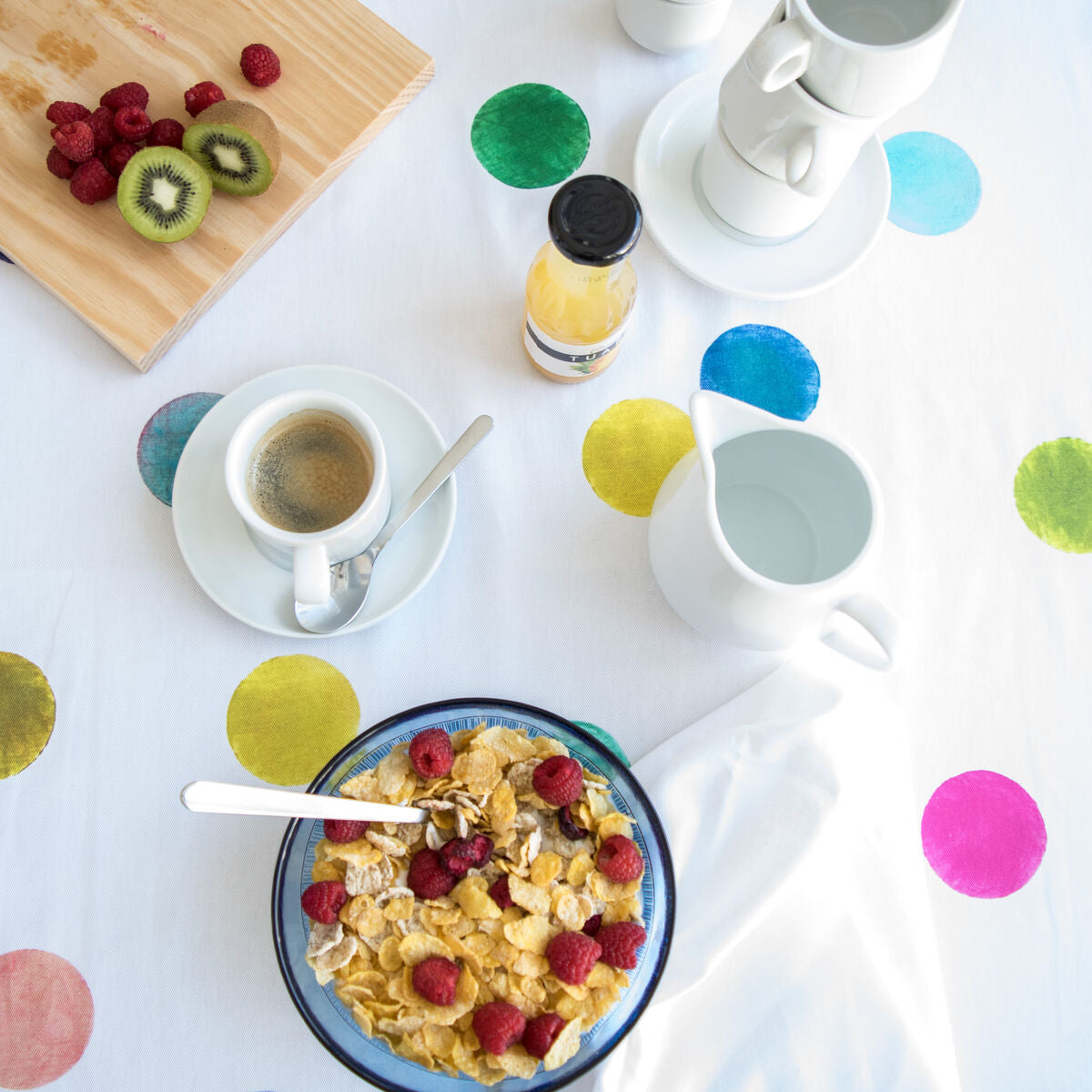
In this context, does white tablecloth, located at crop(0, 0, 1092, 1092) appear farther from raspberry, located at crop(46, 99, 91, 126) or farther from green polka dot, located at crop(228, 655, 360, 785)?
raspberry, located at crop(46, 99, 91, 126)

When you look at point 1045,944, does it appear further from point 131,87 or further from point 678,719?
point 131,87

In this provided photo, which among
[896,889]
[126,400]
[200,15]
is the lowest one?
[126,400]

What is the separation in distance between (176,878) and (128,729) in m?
0.13

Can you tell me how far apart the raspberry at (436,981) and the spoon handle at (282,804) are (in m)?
0.10

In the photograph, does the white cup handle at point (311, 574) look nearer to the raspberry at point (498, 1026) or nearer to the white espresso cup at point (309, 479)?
the white espresso cup at point (309, 479)

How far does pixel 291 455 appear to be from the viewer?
79 cm

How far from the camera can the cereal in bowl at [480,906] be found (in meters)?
0.66

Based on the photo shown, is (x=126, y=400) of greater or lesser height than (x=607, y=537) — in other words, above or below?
below

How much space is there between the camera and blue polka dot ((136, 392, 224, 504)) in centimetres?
83

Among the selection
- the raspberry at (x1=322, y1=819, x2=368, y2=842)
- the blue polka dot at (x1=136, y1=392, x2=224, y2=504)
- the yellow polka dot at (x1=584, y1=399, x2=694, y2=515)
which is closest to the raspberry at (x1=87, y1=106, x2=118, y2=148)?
the blue polka dot at (x1=136, y1=392, x2=224, y2=504)

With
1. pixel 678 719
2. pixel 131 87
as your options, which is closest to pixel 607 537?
pixel 678 719

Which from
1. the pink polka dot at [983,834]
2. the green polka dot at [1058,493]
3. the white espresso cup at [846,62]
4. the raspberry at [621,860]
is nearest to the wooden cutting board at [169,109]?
the white espresso cup at [846,62]

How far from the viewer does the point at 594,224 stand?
2.18 ft

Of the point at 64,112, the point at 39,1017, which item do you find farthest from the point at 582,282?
the point at 39,1017
